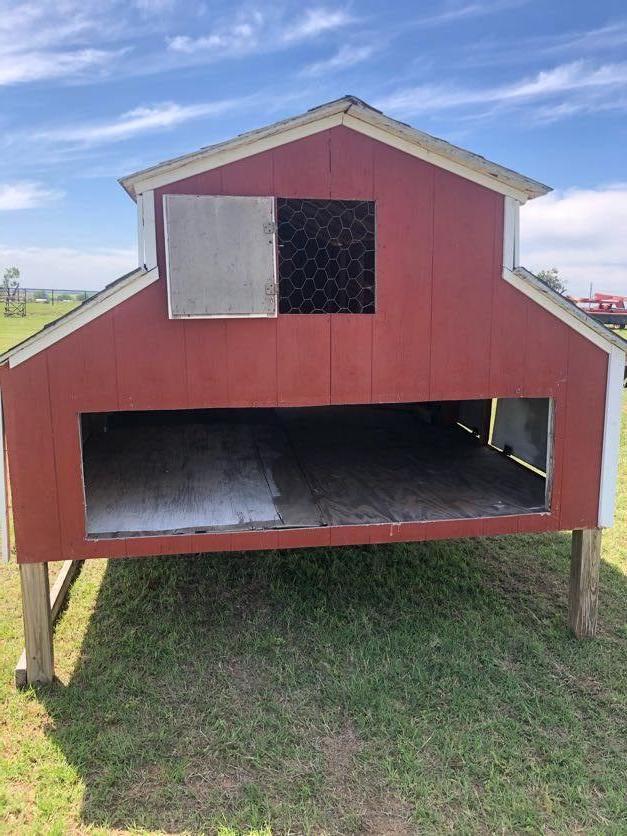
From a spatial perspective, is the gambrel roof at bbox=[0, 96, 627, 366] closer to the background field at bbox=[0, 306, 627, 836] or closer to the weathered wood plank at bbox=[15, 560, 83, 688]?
the weathered wood plank at bbox=[15, 560, 83, 688]

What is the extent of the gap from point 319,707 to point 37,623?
1763mm

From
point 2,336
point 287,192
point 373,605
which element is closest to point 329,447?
point 373,605

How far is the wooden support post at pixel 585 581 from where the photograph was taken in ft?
14.6

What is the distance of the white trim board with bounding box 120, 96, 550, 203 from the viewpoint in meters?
3.47

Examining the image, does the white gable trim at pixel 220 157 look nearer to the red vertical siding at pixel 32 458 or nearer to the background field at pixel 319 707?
the red vertical siding at pixel 32 458

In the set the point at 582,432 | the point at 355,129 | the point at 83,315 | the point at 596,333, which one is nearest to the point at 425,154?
the point at 355,129

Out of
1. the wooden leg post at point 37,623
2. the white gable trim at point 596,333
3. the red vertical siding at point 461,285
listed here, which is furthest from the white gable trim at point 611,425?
the wooden leg post at point 37,623

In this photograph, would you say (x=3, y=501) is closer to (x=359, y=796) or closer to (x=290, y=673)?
(x=290, y=673)

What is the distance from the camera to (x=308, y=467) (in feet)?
17.5

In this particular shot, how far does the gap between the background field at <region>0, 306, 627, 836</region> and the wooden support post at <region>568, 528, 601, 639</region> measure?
13 centimetres

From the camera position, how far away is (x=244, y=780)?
10.6ft

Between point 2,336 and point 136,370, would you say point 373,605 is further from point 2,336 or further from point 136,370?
point 2,336

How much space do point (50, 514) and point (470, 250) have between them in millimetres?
2870

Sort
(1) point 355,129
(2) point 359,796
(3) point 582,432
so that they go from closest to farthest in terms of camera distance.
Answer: (2) point 359,796
(1) point 355,129
(3) point 582,432
